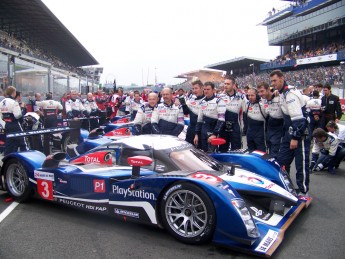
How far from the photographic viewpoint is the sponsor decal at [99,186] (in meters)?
4.23

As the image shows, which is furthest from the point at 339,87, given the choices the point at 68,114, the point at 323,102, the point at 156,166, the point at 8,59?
the point at 156,166

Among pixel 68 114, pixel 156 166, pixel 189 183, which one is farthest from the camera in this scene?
pixel 68 114

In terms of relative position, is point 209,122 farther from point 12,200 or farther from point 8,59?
point 8,59

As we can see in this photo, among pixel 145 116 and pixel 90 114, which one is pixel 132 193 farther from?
pixel 90 114

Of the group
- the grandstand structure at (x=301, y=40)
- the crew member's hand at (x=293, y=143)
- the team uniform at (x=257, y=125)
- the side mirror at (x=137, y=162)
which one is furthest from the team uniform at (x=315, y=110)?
the grandstand structure at (x=301, y=40)

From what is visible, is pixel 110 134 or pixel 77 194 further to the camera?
pixel 110 134

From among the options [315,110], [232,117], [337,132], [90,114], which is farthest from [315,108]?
[90,114]

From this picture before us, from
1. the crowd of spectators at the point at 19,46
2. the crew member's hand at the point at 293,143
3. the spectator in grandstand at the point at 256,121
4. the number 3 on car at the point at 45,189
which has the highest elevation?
the crowd of spectators at the point at 19,46

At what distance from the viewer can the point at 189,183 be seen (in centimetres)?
366

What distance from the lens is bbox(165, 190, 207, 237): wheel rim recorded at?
3.64 metres

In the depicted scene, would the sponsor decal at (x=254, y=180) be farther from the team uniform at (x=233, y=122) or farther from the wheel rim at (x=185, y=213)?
the team uniform at (x=233, y=122)

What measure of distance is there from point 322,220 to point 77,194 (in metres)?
3.06

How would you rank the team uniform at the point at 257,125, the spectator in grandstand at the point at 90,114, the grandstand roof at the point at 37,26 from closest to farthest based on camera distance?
the team uniform at the point at 257,125
the spectator in grandstand at the point at 90,114
the grandstand roof at the point at 37,26

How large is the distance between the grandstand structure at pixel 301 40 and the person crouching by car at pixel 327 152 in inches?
760
